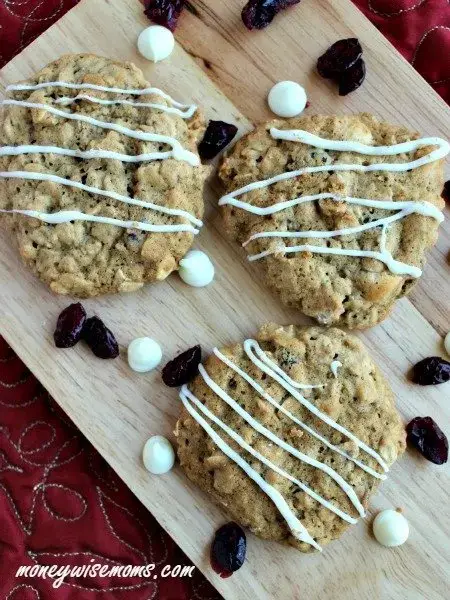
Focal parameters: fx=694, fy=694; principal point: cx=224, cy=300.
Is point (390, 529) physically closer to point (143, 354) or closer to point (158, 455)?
point (158, 455)

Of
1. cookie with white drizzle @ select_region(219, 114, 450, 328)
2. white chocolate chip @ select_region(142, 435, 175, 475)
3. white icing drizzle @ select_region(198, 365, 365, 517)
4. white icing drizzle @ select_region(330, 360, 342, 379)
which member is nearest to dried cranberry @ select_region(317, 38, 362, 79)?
cookie with white drizzle @ select_region(219, 114, 450, 328)

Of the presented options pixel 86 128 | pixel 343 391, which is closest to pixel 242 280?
pixel 343 391

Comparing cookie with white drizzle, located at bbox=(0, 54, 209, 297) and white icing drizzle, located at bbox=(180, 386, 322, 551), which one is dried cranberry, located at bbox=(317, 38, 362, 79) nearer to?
cookie with white drizzle, located at bbox=(0, 54, 209, 297)

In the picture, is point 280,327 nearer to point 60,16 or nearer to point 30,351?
point 30,351

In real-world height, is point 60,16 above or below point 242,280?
above

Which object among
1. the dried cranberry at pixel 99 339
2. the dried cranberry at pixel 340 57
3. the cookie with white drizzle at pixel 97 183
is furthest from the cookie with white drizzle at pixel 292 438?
the dried cranberry at pixel 340 57

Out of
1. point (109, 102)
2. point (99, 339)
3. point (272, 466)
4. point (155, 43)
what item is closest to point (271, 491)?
point (272, 466)

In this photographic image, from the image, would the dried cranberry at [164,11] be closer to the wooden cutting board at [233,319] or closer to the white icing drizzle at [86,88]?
the wooden cutting board at [233,319]
